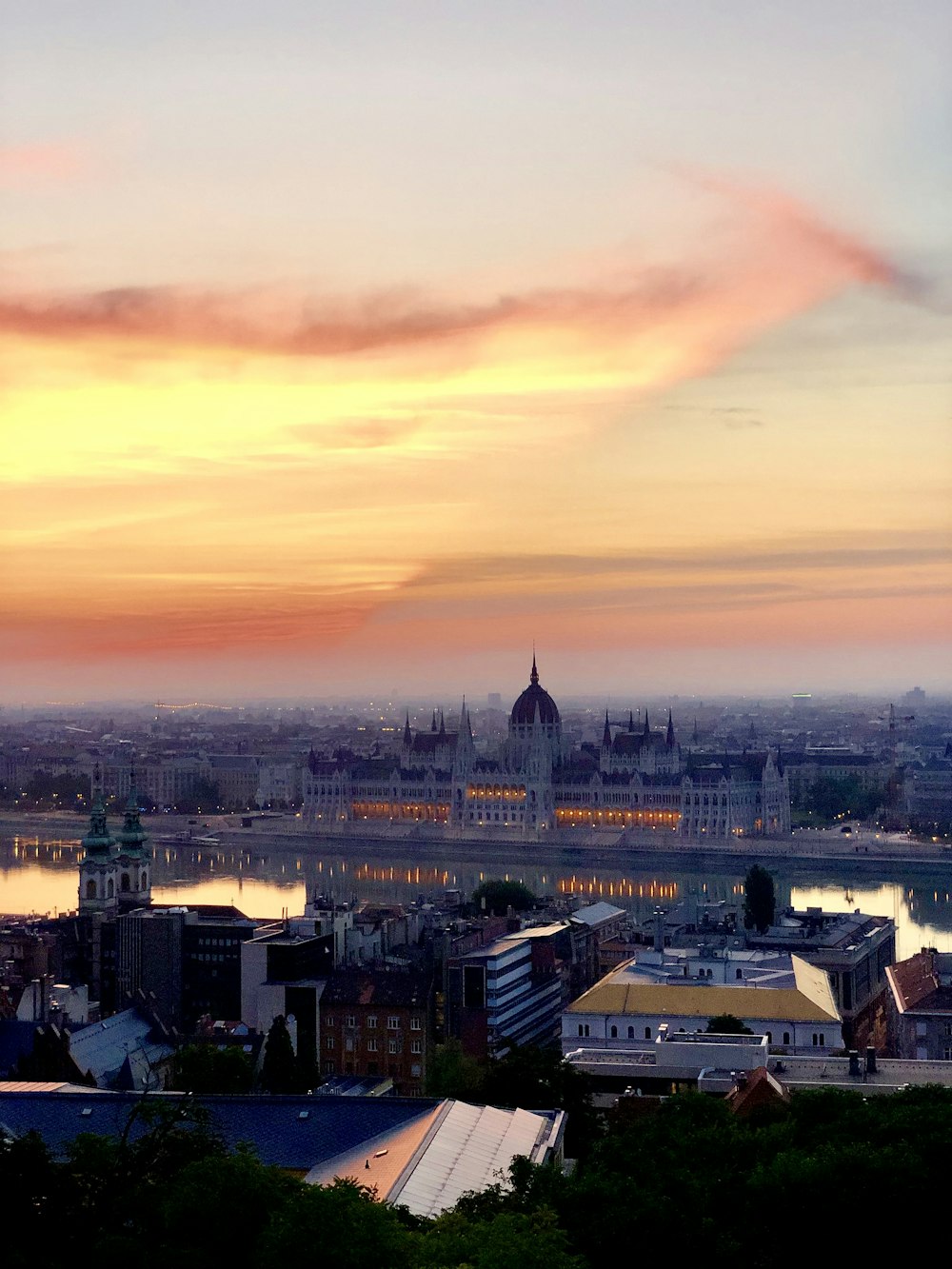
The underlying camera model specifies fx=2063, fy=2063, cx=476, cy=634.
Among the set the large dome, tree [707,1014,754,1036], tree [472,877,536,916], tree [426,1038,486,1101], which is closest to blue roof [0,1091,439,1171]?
tree [426,1038,486,1101]

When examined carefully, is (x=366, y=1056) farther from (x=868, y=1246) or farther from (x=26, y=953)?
(x=868, y=1246)

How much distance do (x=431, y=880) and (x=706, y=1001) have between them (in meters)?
25.0

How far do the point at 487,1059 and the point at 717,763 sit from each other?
38529 millimetres

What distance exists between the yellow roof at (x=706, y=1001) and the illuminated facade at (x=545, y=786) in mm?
32051

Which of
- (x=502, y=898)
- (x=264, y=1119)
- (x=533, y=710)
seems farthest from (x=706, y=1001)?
(x=533, y=710)

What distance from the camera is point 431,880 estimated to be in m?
40.9

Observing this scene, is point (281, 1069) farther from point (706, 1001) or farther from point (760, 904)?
point (760, 904)

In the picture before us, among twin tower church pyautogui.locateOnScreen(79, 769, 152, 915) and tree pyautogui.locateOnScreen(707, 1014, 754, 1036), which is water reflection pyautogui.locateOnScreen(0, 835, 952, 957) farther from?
tree pyautogui.locateOnScreen(707, 1014, 754, 1036)

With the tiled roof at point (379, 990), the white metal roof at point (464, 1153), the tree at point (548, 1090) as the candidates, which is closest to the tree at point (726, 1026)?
the tree at point (548, 1090)

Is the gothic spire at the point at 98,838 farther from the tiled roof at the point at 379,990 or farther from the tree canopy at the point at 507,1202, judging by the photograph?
the tree canopy at the point at 507,1202

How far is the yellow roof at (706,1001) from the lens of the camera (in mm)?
15914

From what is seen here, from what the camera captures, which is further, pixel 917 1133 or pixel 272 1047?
pixel 272 1047

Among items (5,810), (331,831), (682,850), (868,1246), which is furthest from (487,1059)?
(5,810)

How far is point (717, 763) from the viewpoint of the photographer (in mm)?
53281
